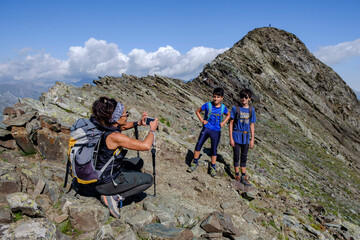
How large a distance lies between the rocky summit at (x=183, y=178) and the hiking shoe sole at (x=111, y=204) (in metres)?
0.16

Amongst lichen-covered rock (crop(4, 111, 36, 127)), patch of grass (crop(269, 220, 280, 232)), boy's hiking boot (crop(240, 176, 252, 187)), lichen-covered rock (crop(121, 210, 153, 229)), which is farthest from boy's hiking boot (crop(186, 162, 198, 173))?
lichen-covered rock (crop(4, 111, 36, 127))

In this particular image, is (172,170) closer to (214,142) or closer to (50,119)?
(214,142)

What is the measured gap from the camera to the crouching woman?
480 cm

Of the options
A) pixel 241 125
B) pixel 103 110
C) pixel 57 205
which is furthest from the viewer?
pixel 241 125

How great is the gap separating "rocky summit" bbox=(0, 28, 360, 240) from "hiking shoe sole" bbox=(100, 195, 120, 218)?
16 centimetres

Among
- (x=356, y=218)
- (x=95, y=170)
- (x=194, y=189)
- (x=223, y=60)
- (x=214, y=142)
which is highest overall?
(x=223, y=60)

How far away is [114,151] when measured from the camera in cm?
494

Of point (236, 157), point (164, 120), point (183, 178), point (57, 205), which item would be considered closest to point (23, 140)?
point (57, 205)

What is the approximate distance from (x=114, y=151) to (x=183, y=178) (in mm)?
4543

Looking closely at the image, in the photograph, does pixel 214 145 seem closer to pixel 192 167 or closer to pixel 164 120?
pixel 192 167

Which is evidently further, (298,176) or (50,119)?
(298,176)

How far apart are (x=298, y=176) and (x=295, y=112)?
616 inches

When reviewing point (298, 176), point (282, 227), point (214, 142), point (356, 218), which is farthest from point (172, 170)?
point (356, 218)

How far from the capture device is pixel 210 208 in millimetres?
7000
